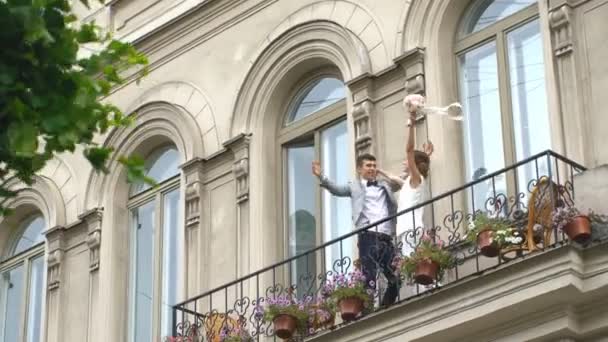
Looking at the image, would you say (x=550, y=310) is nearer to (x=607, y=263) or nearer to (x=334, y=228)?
(x=607, y=263)

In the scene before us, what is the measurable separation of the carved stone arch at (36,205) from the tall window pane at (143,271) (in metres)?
1.21

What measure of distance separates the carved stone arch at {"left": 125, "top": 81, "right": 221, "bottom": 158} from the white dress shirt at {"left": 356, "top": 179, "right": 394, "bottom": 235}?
12.2ft

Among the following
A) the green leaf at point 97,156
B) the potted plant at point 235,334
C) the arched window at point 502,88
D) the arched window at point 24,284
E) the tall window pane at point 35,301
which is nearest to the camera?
the green leaf at point 97,156

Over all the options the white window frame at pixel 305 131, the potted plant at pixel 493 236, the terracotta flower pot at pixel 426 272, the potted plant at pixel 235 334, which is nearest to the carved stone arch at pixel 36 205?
the white window frame at pixel 305 131

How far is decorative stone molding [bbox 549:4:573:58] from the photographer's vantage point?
1964 cm

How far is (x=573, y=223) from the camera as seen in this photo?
698 inches

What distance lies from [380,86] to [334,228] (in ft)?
5.71

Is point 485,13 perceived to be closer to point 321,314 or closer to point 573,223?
point 321,314

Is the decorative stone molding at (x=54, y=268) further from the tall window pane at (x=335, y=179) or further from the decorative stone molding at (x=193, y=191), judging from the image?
the tall window pane at (x=335, y=179)

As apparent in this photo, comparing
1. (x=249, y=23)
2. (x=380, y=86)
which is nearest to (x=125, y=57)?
(x=380, y=86)

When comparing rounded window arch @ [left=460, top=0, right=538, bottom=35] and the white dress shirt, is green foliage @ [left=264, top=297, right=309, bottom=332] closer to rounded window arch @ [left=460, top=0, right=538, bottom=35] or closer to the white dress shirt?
the white dress shirt

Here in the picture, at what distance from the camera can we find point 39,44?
1427 centimetres

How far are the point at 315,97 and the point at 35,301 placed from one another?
5475 millimetres

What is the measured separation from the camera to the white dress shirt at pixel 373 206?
2003cm
